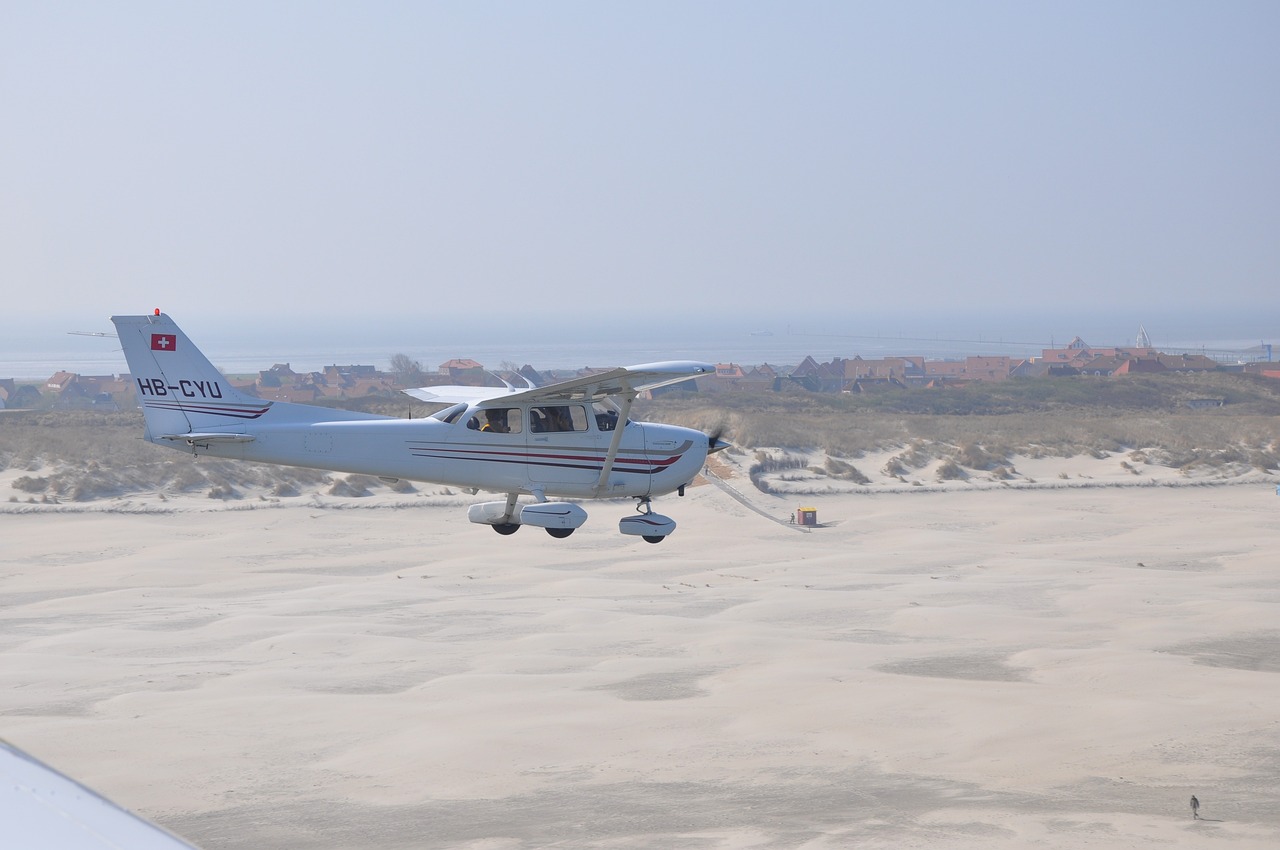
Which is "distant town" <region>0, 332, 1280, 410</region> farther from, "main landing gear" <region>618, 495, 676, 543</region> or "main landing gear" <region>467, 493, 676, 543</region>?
"main landing gear" <region>618, 495, 676, 543</region>

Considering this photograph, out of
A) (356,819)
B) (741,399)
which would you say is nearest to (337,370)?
(741,399)

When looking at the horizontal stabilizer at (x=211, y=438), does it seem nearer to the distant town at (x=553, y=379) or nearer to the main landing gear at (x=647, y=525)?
the main landing gear at (x=647, y=525)

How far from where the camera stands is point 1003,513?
53031 mm

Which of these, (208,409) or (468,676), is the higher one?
(208,409)

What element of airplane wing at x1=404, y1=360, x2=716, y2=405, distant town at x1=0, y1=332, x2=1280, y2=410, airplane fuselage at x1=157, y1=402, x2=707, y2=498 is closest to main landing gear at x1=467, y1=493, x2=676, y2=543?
airplane fuselage at x1=157, y1=402, x2=707, y2=498

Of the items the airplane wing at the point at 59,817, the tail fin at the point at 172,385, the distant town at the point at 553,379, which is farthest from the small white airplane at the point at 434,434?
the distant town at the point at 553,379

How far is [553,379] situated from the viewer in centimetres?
8819

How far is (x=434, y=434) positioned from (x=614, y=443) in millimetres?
2789

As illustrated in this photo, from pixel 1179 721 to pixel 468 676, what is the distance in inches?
617

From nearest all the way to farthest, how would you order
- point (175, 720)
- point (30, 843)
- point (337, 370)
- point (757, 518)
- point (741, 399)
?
point (30, 843), point (175, 720), point (757, 518), point (741, 399), point (337, 370)

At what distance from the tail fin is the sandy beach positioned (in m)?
6.77

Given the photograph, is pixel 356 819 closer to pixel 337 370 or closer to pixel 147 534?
pixel 147 534

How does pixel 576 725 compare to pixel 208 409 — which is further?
pixel 576 725

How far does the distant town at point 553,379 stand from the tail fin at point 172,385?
51.9m
